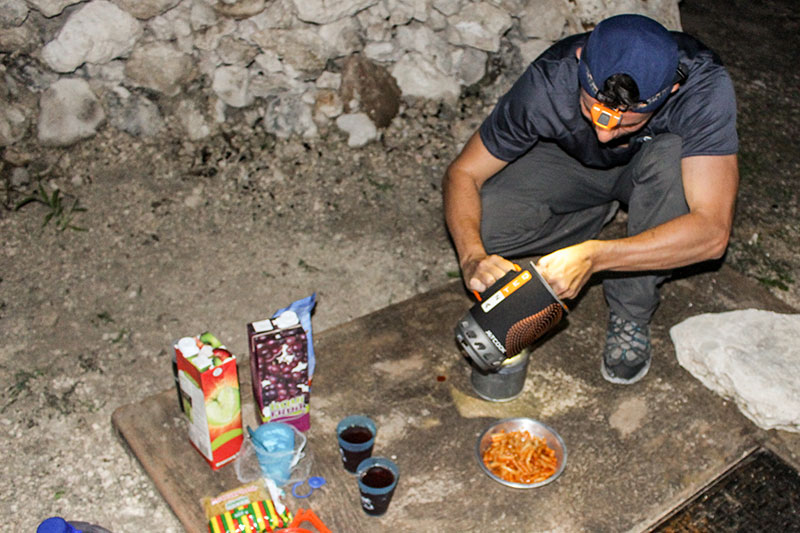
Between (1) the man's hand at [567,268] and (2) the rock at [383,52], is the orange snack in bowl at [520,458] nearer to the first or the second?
(1) the man's hand at [567,268]

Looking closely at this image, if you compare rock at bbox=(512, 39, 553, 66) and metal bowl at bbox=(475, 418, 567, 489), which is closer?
metal bowl at bbox=(475, 418, 567, 489)

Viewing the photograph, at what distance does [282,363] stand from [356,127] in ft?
5.91

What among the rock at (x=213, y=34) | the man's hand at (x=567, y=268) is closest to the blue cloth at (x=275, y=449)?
the man's hand at (x=567, y=268)

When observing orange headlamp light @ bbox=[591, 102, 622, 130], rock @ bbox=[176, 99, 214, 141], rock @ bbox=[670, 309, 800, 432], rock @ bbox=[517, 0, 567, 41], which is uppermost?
orange headlamp light @ bbox=[591, 102, 622, 130]

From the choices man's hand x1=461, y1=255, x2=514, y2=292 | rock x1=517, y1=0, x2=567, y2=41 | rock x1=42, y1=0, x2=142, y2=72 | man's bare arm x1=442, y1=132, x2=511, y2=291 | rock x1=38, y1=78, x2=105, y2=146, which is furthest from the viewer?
rock x1=517, y1=0, x2=567, y2=41

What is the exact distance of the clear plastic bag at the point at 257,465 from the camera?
2.14 m

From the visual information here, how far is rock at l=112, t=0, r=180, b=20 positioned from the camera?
3.12 m

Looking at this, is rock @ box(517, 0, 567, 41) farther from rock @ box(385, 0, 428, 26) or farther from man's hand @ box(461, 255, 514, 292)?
man's hand @ box(461, 255, 514, 292)

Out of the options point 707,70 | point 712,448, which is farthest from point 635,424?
point 707,70

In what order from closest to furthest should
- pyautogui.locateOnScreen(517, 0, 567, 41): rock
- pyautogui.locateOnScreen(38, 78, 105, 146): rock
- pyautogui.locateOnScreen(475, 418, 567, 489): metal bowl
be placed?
1. pyautogui.locateOnScreen(475, 418, 567, 489): metal bowl
2. pyautogui.locateOnScreen(38, 78, 105, 146): rock
3. pyautogui.locateOnScreen(517, 0, 567, 41): rock

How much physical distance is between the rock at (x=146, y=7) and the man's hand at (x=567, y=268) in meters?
1.97

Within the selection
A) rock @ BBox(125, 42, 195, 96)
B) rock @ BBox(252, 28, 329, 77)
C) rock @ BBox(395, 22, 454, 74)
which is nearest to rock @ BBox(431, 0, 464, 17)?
rock @ BBox(395, 22, 454, 74)

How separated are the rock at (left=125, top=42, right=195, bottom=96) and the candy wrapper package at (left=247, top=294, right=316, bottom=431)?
5.19 feet

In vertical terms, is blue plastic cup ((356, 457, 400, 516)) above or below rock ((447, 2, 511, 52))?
below
